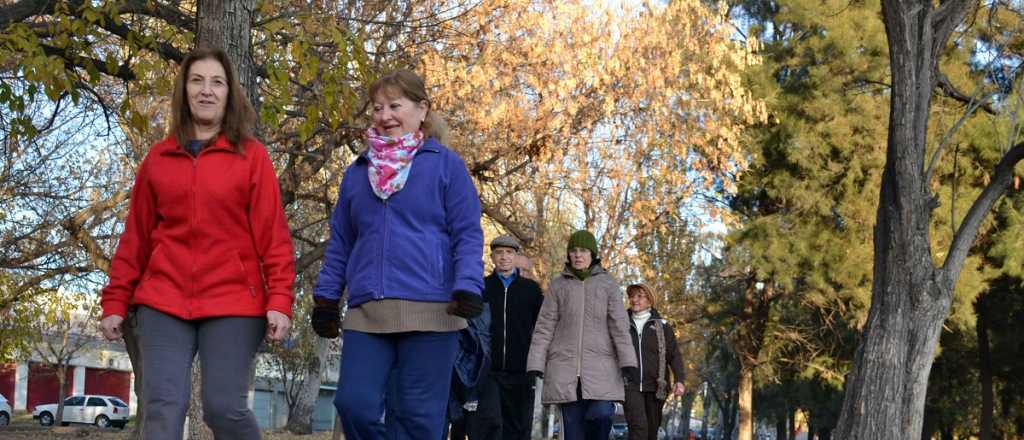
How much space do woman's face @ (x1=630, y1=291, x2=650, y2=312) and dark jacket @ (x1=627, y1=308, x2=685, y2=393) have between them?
0.32 ft

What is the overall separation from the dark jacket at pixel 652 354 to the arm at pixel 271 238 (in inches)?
275

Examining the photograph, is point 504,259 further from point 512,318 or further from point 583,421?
point 583,421

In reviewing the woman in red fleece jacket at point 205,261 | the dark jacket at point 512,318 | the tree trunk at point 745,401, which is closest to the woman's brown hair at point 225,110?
the woman in red fleece jacket at point 205,261

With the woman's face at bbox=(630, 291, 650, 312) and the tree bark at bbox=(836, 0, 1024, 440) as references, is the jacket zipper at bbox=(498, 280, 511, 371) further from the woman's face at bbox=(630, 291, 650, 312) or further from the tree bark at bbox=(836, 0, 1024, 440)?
the tree bark at bbox=(836, 0, 1024, 440)

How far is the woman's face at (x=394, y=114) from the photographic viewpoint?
5.12m

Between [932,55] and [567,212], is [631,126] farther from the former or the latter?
[567,212]

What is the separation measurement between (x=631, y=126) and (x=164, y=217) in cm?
1648

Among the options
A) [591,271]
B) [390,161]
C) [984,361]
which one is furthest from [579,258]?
[984,361]

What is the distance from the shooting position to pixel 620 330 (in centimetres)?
919

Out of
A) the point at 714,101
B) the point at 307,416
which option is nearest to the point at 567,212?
the point at 714,101

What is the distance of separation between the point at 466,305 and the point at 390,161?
0.71 meters

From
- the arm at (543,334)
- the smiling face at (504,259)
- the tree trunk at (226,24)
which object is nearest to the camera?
the tree trunk at (226,24)

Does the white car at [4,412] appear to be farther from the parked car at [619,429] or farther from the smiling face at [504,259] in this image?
the smiling face at [504,259]

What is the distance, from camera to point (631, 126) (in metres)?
20.7
